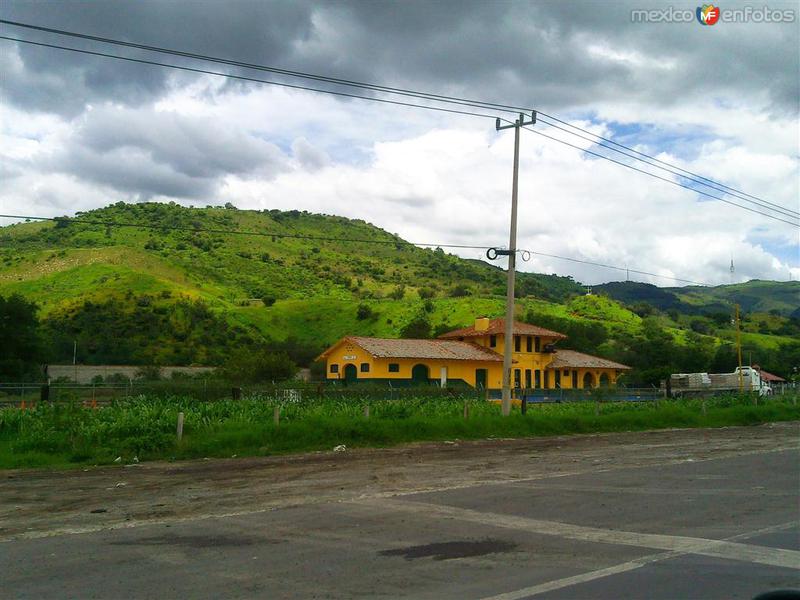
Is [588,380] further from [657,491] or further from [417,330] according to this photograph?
[657,491]

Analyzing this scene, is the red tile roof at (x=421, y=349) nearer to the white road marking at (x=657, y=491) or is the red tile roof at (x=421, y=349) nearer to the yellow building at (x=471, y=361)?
the yellow building at (x=471, y=361)

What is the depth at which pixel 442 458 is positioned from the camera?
814 inches

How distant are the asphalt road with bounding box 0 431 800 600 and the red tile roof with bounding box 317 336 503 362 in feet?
139

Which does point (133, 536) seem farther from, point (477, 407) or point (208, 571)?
point (477, 407)

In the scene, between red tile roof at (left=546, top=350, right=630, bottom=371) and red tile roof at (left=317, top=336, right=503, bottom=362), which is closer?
red tile roof at (left=317, top=336, right=503, bottom=362)

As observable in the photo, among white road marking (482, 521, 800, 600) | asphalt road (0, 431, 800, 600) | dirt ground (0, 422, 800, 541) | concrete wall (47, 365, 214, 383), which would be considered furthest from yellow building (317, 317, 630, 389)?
white road marking (482, 521, 800, 600)

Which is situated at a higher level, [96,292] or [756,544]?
[96,292]

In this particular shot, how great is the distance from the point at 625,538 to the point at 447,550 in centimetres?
252

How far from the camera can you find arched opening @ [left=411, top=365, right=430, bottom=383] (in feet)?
189

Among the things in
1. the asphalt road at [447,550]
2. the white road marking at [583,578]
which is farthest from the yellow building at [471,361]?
the white road marking at [583,578]

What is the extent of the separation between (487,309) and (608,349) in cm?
1415

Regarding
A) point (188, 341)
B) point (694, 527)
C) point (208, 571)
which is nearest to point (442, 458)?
point (694, 527)

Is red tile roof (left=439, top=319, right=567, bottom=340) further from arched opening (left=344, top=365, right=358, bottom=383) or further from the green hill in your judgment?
arched opening (left=344, top=365, right=358, bottom=383)

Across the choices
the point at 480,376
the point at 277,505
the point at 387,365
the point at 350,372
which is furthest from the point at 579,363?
the point at 277,505
